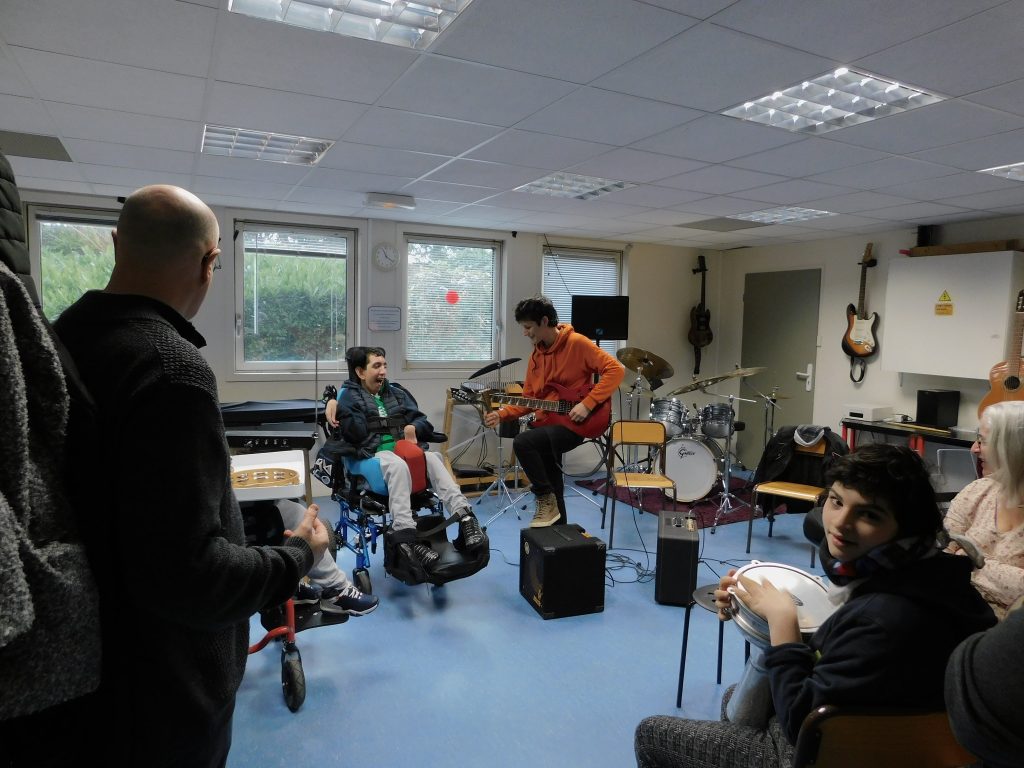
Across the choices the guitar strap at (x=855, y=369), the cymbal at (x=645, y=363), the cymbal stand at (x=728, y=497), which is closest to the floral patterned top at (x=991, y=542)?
the cymbal stand at (x=728, y=497)

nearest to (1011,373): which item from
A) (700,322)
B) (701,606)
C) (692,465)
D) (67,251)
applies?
(692,465)

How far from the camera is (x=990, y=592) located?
75.3 inches

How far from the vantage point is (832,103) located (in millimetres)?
2637

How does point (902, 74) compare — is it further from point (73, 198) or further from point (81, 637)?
point (73, 198)

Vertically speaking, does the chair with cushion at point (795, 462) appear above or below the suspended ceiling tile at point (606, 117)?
below

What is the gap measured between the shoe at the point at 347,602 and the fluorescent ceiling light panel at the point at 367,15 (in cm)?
229

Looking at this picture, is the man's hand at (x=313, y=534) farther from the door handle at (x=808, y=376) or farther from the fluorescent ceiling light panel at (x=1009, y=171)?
the door handle at (x=808, y=376)

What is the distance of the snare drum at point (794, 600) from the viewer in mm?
1553

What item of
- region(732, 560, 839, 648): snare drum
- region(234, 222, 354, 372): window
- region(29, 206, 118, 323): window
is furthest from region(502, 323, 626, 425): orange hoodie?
region(29, 206, 118, 323): window

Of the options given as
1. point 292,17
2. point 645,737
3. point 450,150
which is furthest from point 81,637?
point 450,150

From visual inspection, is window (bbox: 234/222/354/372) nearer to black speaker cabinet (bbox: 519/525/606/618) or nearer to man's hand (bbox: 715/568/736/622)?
black speaker cabinet (bbox: 519/525/606/618)

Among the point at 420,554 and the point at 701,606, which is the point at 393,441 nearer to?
the point at 420,554

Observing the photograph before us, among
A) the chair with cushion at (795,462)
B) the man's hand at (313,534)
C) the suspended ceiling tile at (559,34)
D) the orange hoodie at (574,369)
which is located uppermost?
the suspended ceiling tile at (559,34)

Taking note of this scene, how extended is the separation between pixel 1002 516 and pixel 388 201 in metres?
3.93
